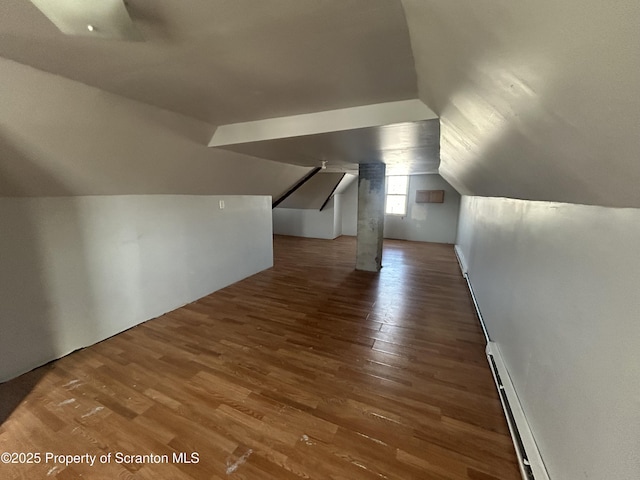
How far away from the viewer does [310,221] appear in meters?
7.81

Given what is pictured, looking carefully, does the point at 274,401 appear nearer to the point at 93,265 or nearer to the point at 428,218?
the point at 93,265

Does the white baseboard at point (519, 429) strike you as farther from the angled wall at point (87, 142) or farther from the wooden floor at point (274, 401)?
the angled wall at point (87, 142)

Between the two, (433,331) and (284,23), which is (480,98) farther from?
(433,331)

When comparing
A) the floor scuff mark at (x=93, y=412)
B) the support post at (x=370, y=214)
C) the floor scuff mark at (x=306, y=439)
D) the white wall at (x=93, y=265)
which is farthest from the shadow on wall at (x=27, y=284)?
the support post at (x=370, y=214)

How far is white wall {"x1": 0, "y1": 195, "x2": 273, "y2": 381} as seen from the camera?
1.95 meters

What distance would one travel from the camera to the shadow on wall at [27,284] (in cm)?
185

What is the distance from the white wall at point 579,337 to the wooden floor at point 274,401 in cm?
→ 44

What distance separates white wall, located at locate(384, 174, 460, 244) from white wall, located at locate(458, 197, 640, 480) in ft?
19.1

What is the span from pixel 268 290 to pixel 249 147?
206 centimetres

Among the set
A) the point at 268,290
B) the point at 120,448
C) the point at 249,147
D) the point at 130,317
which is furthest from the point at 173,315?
the point at 249,147

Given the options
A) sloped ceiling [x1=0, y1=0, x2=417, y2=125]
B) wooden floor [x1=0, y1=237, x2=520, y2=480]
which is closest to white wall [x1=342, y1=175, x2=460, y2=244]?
wooden floor [x1=0, y1=237, x2=520, y2=480]

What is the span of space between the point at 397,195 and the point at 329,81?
21.6 feet

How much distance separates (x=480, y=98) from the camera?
1.03 meters

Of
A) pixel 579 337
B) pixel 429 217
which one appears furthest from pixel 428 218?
pixel 579 337
